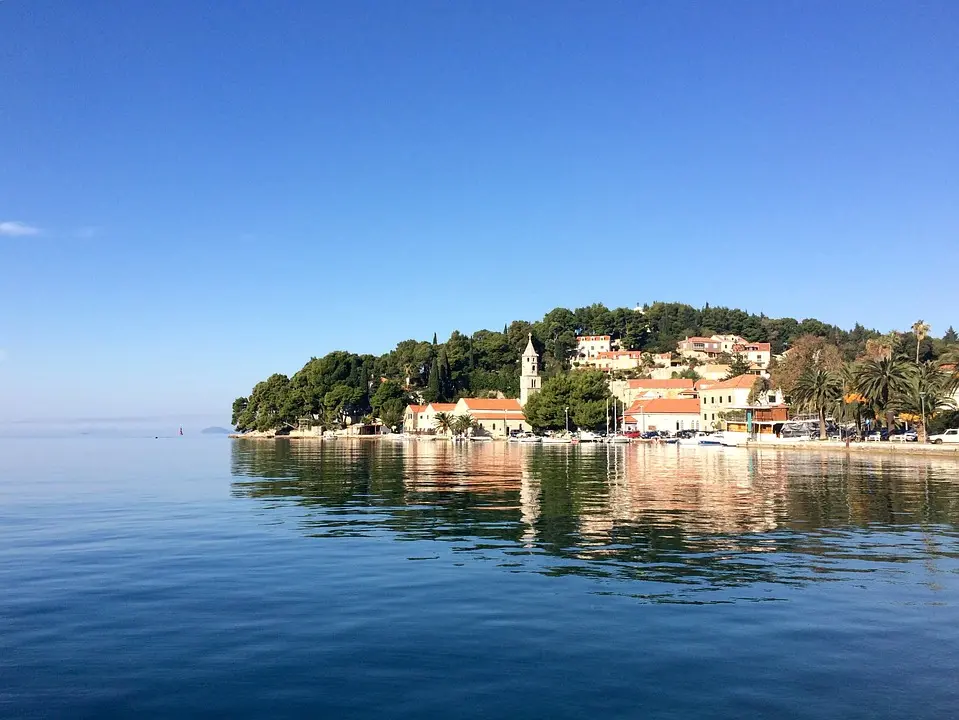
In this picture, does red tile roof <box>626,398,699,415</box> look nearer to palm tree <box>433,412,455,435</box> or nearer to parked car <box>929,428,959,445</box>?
palm tree <box>433,412,455,435</box>

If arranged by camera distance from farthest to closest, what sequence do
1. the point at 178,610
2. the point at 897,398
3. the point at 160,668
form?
the point at 897,398 → the point at 178,610 → the point at 160,668

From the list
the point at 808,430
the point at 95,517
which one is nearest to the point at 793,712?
the point at 95,517

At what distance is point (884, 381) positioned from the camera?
78.3 metres

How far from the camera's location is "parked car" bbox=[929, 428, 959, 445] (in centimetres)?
7384

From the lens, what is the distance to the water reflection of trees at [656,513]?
785 inches

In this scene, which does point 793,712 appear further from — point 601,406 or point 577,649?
point 601,406

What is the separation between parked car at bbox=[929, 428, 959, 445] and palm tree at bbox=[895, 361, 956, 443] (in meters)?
1.24

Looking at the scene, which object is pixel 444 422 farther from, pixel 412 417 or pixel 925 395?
pixel 925 395

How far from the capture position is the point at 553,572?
18266mm

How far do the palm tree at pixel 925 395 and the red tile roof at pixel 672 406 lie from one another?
58.7 metres

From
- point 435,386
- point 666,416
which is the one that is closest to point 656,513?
point 666,416

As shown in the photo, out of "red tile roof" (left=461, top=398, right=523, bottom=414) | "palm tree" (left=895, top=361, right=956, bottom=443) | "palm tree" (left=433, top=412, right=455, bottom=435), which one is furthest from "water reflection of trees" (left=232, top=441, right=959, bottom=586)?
"red tile roof" (left=461, top=398, right=523, bottom=414)

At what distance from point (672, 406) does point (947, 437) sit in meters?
68.6

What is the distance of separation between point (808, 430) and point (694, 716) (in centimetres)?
10895
